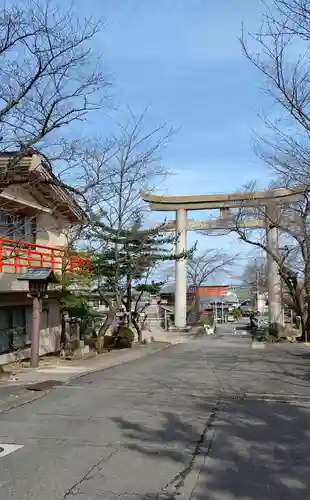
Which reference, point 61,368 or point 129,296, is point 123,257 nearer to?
point 129,296

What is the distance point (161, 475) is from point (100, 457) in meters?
1.01

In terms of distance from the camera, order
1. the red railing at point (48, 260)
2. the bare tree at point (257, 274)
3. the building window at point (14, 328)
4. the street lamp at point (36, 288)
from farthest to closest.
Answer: the bare tree at point (257, 274), the red railing at point (48, 260), the building window at point (14, 328), the street lamp at point (36, 288)

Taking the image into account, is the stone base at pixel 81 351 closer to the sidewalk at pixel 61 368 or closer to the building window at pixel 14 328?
the sidewalk at pixel 61 368

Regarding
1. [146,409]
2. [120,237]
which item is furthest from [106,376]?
[120,237]

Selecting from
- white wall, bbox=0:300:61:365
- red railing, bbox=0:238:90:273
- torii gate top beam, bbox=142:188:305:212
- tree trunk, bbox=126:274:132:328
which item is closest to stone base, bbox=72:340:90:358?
white wall, bbox=0:300:61:365

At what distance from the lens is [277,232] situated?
39.2 m

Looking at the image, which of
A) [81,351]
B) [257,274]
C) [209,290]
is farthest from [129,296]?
[257,274]

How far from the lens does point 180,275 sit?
1767 inches

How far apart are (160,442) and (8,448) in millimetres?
1985

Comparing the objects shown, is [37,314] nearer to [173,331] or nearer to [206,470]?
[206,470]

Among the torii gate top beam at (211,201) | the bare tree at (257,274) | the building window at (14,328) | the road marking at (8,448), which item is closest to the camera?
the road marking at (8,448)

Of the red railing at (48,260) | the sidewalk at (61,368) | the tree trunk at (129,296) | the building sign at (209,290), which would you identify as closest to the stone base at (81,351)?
the sidewalk at (61,368)

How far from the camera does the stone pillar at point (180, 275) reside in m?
43.6

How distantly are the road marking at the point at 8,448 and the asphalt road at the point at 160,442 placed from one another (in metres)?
0.08
